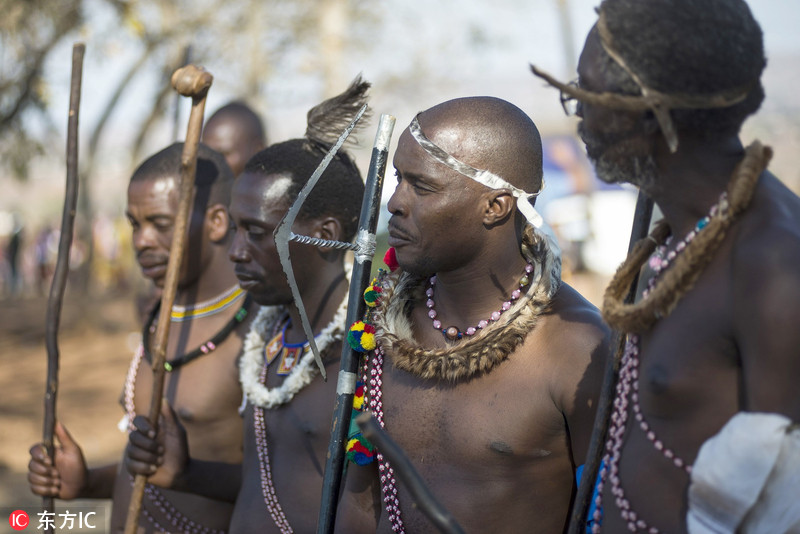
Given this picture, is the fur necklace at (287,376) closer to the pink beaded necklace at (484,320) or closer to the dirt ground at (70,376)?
the pink beaded necklace at (484,320)

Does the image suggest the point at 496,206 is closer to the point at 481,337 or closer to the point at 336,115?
the point at 481,337

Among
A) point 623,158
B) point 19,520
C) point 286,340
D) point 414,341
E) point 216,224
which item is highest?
point 623,158

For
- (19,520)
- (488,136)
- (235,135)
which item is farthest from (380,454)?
(19,520)

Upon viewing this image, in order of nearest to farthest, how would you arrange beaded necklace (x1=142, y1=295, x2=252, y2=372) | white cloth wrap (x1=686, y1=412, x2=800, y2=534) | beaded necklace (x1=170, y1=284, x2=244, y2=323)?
white cloth wrap (x1=686, y1=412, x2=800, y2=534) → beaded necklace (x1=142, y1=295, x2=252, y2=372) → beaded necklace (x1=170, y1=284, x2=244, y2=323)

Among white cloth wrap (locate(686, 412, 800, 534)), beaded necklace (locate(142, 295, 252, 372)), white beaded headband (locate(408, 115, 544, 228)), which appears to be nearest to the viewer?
white cloth wrap (locate(686, 412, 800, 534))

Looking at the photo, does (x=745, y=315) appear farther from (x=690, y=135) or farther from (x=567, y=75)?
(x=567, y=75)

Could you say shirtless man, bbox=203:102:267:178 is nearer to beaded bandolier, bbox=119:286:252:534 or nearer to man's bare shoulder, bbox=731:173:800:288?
beaded bandolier, bbox=119:286:252:534

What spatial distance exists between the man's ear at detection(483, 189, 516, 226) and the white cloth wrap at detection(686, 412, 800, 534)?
3.37ft

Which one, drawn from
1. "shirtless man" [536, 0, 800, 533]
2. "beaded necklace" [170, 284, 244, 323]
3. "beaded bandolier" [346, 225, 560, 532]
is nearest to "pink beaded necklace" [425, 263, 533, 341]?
"beaded bandolier" [346, 225, 560, 532]

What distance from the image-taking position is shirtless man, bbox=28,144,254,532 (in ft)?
12.3

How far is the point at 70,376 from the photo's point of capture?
527 inches

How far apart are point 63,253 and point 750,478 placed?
3.16m

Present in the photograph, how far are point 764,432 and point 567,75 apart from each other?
17.1 meters

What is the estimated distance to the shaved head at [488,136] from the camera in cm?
265
